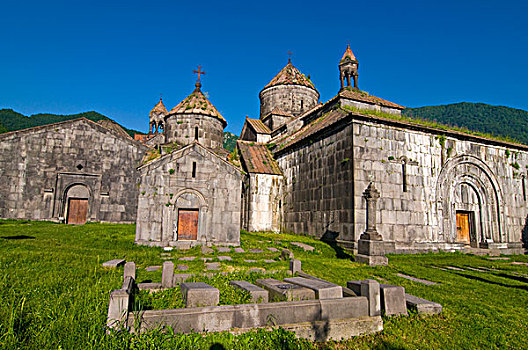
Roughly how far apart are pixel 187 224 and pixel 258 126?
14454 mm

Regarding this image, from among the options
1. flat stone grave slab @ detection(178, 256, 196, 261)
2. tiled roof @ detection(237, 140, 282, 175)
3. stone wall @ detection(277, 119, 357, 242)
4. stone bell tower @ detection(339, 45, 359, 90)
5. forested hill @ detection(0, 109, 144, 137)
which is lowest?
flat stone grave slab @ detection(178, 256, 196, 261)

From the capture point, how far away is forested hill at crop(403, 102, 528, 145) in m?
89.0

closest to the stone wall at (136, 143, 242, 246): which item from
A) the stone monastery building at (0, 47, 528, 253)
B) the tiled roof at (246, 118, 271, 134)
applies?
the stone monastery building at (0, 47, 528, 253)

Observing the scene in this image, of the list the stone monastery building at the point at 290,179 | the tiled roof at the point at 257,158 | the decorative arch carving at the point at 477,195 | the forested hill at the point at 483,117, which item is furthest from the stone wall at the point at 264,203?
the forested hill at the point at 483,117

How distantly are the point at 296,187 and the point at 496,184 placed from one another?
35.0 ft

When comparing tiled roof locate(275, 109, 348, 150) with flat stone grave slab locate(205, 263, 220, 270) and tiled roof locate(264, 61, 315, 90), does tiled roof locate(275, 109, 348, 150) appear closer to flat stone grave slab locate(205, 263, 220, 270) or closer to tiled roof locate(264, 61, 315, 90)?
tiled roof locate(264, 61, 315, 90)

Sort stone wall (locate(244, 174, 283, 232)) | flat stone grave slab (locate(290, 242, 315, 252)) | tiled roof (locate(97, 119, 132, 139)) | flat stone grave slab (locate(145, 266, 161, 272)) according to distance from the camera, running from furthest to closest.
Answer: tiled roof (locate(97, 119, 132, 139)) < stone wall (locate(244, 174, 283, 232)) < flat stone grave slab (locate(290, 242, 315, 252)) < flat stone grave slab (locate(145, 266, 161, 272))

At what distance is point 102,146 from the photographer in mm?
22312

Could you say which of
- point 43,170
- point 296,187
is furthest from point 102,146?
point 296,187

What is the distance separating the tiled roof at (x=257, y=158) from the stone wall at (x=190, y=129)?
110 inches

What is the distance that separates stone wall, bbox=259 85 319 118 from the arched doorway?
15.4 metres

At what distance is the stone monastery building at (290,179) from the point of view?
13156mm

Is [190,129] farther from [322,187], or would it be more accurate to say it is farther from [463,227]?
[463,227]

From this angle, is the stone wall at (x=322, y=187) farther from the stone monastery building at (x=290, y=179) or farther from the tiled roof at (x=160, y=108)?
the tiled roof at (x=160, y=108)
